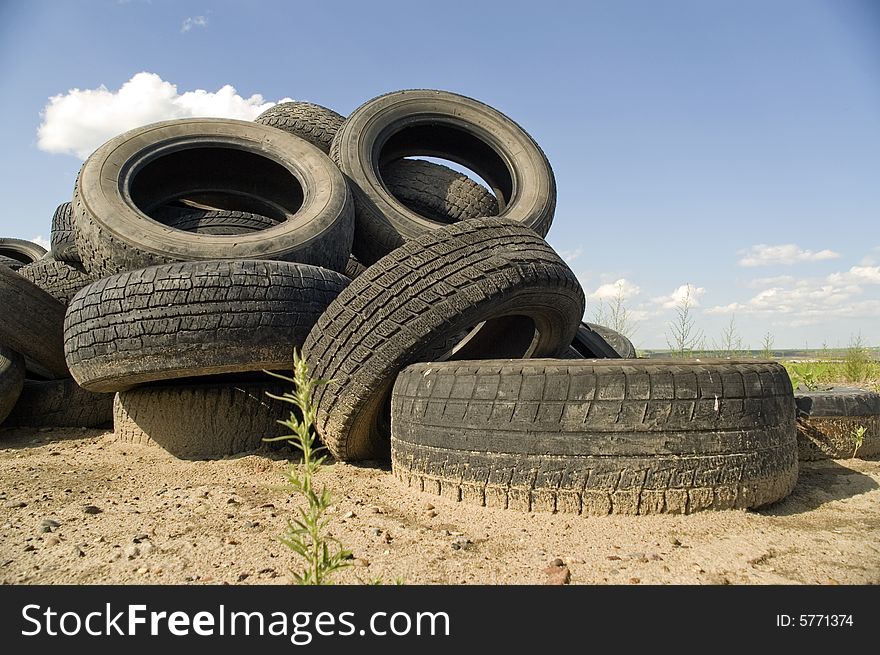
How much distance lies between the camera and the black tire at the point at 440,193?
6.52 metres

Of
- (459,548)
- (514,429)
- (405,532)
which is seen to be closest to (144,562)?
(405,532)

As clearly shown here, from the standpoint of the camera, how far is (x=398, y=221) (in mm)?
5621

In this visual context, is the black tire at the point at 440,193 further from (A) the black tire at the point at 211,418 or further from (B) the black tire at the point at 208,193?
(A) the black tire at the point at 211,418

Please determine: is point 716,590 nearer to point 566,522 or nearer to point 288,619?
point 566,522

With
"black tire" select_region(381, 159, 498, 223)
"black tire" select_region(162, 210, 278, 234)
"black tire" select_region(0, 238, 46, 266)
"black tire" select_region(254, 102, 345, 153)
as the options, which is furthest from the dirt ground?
"black tire" select_region(0, 238, 46, 266)

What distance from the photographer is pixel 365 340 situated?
3.28 m

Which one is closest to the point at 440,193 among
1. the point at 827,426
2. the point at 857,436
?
the point at 827,426

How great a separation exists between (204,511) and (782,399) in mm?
2626

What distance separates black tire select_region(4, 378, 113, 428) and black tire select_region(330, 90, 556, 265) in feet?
8.14

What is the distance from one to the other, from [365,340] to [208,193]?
353cm

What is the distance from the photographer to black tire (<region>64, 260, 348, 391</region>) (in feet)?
11.8

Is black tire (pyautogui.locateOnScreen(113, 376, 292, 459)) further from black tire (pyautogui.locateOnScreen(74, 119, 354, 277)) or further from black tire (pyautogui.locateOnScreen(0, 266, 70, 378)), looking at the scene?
black tire (pyautogui.locateOnScreen(0, 266, 70, 378))

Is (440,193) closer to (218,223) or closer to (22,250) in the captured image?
(218,223)

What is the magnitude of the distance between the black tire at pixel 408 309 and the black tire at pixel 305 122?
3624mm
